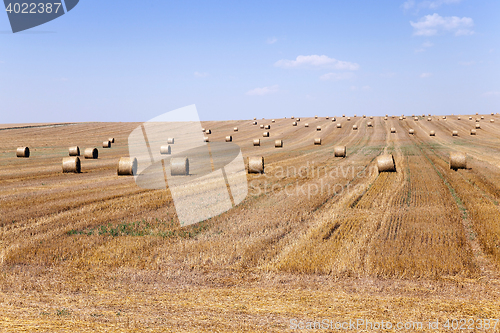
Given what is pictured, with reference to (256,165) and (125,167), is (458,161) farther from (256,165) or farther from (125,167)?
(125,167)

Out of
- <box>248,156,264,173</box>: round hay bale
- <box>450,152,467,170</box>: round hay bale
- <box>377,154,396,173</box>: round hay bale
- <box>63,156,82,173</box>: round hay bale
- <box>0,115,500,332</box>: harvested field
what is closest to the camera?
<box>0,115,500,332</box>: harvested field

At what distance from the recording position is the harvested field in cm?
570

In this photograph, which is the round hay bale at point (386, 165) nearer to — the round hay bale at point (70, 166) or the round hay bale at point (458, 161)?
the round hay bale at point (458, 161)

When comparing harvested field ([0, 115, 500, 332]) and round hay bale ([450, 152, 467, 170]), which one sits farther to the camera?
round hay bale ([450, 152, 467, 170])

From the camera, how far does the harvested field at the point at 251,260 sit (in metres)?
5.70

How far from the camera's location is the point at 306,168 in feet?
77.8

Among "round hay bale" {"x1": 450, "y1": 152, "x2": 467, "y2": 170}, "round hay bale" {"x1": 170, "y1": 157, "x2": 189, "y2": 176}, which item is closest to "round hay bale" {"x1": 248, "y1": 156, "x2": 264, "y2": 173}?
"round hay bale" {"x1": 170, "y1": 157, "x2": 189, "y2": 176}

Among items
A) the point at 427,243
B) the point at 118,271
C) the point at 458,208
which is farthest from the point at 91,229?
the point at 458,208

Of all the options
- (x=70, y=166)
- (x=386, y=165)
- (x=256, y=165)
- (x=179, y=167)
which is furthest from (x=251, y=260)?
(x=70, y=166)

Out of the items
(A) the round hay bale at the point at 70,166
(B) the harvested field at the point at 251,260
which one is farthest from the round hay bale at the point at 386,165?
(A) the round hay bale at the point at 70,166

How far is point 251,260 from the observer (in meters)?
8.14

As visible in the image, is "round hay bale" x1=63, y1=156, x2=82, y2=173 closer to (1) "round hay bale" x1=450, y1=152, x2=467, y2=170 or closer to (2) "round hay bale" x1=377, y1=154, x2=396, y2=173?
(2) "round hay bale" x1=377, y1=154, x2=396, y2=173

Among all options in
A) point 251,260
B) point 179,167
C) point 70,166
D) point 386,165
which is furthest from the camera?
point 70,166

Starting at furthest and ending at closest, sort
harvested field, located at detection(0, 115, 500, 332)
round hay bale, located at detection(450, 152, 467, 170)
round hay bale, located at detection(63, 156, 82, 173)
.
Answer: round hay bale, located at detection(63, 156, 82, 173) → round hay bale, located at detection(450, 152, 467, 170) → harvested field, located at detection(0, 115, 500, 332)
